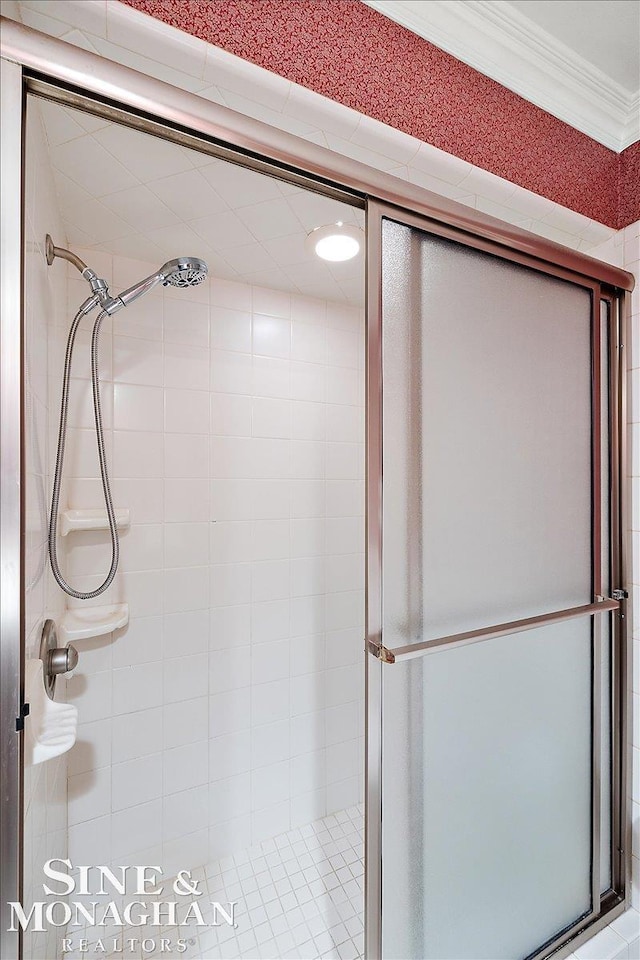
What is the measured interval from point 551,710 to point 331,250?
1464 millimetres

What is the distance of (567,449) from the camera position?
49.8 inches

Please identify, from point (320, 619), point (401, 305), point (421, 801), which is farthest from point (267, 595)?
point (401, 305)

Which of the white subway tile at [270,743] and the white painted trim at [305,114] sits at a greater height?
the white painted trim at [305,114]

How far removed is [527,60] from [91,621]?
6.34ft

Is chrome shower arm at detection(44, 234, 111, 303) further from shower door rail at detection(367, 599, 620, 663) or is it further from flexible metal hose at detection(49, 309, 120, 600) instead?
shower door rail at detection(367, 599, 620, 663)

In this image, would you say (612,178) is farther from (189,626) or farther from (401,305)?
(189,626)

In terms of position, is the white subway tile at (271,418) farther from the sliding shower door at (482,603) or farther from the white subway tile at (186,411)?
the sliding shower door at (482,603)

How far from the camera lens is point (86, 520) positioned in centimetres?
139

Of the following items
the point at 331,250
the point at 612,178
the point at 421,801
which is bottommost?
the point at 421,801

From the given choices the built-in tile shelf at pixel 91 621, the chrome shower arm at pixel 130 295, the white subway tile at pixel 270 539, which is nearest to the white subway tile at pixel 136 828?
the built-in tile shelf at pixel 91 621

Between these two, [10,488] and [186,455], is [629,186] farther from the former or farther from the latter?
[10,488]

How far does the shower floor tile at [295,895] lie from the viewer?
135 centimetres

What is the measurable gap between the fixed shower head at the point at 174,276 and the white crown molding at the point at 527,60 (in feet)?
2.08

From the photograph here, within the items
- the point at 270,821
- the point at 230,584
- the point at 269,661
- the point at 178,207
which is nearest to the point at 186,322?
the point at 178,207
